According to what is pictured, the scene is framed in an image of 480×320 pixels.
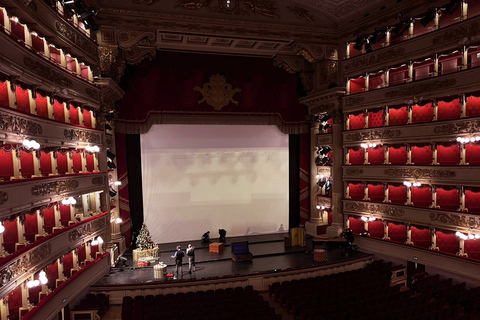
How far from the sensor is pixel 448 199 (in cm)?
1289

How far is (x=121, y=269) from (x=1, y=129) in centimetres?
760

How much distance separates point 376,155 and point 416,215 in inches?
127

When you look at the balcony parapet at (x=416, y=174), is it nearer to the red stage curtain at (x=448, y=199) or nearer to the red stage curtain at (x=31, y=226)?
the red stage curtain at (x=448, y=199)

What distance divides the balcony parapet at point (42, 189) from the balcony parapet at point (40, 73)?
2.50 metres

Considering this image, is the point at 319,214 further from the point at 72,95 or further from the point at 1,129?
the point at 1,129

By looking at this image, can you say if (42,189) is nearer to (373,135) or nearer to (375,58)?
(373,135)

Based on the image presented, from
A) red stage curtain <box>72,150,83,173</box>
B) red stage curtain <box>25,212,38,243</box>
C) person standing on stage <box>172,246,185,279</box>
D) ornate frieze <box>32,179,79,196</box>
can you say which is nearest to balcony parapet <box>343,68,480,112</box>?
person standing on stage <box>172,246,185,279</box>

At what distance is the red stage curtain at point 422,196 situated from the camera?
44.5 feet

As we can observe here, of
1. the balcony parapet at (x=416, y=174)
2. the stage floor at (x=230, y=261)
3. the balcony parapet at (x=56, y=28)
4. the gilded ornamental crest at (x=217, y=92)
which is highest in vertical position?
the balcony parapet at (x=56, y=28)

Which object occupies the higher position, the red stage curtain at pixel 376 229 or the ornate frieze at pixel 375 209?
the ornate frieze at pixel 375 209

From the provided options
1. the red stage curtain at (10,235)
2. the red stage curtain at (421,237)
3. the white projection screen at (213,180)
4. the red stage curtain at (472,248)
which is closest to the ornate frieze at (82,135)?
the red stage curtain at (10,235)

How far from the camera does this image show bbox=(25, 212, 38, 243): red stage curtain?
8.83 meters

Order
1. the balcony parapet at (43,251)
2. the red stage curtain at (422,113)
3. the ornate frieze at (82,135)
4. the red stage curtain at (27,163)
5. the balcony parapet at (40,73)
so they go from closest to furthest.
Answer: the balcony parapet at (43,251) < the balcony parapet at (40,73) < the red stage curtain at (27,163) < the ornate frieze at (82,135) < the red stage curtain at (422,113)

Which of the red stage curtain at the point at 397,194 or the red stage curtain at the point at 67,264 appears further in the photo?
the red stage curtain at the point at 397,194
